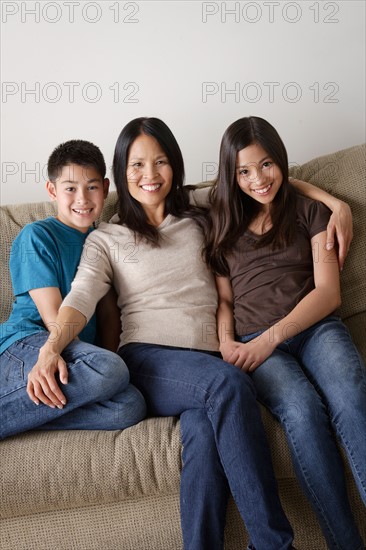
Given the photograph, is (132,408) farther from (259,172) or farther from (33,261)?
(259,172)

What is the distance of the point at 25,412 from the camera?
4.84 ft

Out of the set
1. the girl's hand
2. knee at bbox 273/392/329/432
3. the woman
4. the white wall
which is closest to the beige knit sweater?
the woman

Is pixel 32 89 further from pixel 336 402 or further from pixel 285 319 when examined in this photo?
pixel 336 402

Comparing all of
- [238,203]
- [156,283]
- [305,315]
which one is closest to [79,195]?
[156,283]

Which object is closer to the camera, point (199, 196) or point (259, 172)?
point (259, 172)

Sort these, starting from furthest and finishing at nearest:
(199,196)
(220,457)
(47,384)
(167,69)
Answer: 1. (167,69)
2. (199,196)
3. (47,384)
4. (220,457)

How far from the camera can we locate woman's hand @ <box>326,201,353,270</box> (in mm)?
1695

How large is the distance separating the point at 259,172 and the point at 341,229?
254 mm

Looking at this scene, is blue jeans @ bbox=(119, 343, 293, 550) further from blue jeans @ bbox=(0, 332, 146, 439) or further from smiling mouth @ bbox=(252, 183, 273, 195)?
smiling mouth @ bbox=(252, 183, 273, 195)

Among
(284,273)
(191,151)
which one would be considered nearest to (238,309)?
(284,273)

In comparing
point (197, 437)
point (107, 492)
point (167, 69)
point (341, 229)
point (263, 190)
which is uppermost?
point (167, 69)

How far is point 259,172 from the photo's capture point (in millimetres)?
1727

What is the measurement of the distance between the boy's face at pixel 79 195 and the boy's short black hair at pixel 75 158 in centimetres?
1

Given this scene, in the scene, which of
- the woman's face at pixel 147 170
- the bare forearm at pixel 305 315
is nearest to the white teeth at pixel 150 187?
the woman's face at pixel 147 170
